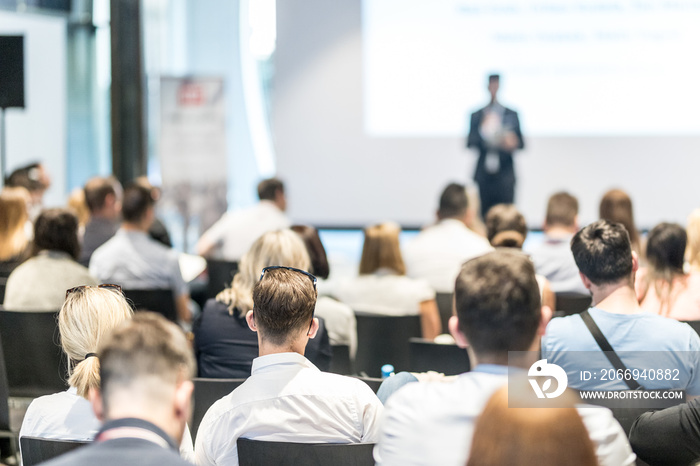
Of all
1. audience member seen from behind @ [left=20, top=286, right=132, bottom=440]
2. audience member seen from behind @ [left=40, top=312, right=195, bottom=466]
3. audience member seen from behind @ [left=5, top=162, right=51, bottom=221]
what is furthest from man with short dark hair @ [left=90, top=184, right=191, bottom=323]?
audience member seen from behind @ [left=40, top=312, right=195, bottom=466]

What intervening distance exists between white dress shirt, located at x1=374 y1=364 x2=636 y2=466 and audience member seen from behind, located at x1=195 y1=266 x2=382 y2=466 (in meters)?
0.55

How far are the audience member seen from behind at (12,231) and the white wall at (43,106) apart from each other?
393cm

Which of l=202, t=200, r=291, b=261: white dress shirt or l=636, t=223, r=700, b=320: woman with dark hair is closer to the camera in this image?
l=636, t=223, r=700, b=320: woman with dark hair

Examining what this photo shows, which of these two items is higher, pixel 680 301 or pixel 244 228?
pixel 244 228

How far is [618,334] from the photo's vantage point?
2.53 metres

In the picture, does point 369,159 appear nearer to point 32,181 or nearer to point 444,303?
point 32,181

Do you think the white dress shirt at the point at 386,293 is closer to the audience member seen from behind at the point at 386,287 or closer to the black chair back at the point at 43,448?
the audience member seen from behind at the point at 386,287

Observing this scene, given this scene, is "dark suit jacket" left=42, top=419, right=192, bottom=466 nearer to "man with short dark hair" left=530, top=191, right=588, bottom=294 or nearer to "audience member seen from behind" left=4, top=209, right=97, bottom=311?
"audience member seen from behind" left=4, top=209, right=97, bottom=311

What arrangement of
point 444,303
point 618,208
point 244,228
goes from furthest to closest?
point 244,228, point 618,208, point 444,303

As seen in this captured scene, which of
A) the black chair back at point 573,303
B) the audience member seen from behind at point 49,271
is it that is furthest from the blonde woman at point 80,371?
the black chair back at point 573,303

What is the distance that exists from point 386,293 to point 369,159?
455 centimetres

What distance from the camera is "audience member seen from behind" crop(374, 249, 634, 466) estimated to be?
4.79 feet

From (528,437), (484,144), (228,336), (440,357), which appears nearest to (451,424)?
(528,437)

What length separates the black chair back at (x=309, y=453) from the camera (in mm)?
1823
